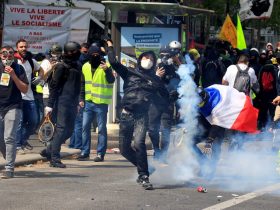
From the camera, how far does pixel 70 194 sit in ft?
32.4

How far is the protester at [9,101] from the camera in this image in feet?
36.0

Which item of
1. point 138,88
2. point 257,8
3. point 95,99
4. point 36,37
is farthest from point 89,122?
point 257,8

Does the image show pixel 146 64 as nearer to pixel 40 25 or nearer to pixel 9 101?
pixel 9 101

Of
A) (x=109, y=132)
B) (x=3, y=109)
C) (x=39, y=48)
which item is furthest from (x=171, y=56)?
(x=39, y=48)

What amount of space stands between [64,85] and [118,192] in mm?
2923

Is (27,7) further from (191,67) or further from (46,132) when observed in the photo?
(191,67)

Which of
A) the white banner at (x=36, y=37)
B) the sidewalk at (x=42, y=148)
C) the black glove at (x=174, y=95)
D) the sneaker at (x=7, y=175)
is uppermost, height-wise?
the white banner at (x=36, y=37)

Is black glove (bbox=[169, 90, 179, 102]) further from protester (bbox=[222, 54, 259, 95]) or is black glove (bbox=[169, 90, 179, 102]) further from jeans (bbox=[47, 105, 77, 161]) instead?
protester (bbox=[222, 54, 259, 95])

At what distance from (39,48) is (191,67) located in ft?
26.2

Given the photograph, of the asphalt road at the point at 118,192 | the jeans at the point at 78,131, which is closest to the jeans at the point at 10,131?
the asphalt road at the point at 118,192

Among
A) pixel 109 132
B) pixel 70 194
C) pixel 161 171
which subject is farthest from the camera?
pixel 109 132

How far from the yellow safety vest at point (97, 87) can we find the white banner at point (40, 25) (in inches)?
211

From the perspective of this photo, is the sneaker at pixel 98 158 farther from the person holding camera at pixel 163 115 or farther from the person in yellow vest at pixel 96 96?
the person holding camera at pixel 163 115

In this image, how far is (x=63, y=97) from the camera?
12477 millimetres
